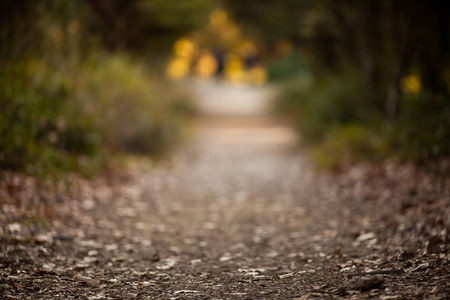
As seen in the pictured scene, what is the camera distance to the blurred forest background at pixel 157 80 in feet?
23.6

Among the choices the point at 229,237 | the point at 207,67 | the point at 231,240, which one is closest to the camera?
the point at 231,240

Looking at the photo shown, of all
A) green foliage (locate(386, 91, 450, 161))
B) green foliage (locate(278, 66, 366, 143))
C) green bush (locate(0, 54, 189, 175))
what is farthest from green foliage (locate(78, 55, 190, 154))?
green foliage (locate(386, 91, 450, 161))

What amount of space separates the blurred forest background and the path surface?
85cm

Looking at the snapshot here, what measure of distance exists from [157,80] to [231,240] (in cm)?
1036

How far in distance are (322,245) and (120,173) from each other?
484cm

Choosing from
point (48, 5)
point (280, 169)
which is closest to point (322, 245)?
point (280, 169)

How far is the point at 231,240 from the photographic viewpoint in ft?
17.4

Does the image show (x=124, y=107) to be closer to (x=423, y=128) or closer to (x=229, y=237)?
(x=229, y=237)

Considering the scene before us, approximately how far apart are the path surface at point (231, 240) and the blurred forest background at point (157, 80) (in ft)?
2.79

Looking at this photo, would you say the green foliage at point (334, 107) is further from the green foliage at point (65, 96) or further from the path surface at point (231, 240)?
the green foliage at point (65, 96)

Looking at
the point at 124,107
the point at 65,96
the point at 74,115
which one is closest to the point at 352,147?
the point at 124,107

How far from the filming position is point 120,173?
8531 millimetres

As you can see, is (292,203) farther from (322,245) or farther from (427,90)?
(427,90)

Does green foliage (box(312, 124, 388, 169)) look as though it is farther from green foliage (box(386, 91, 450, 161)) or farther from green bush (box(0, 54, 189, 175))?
green bush (box(0, 54, 189, 175))
